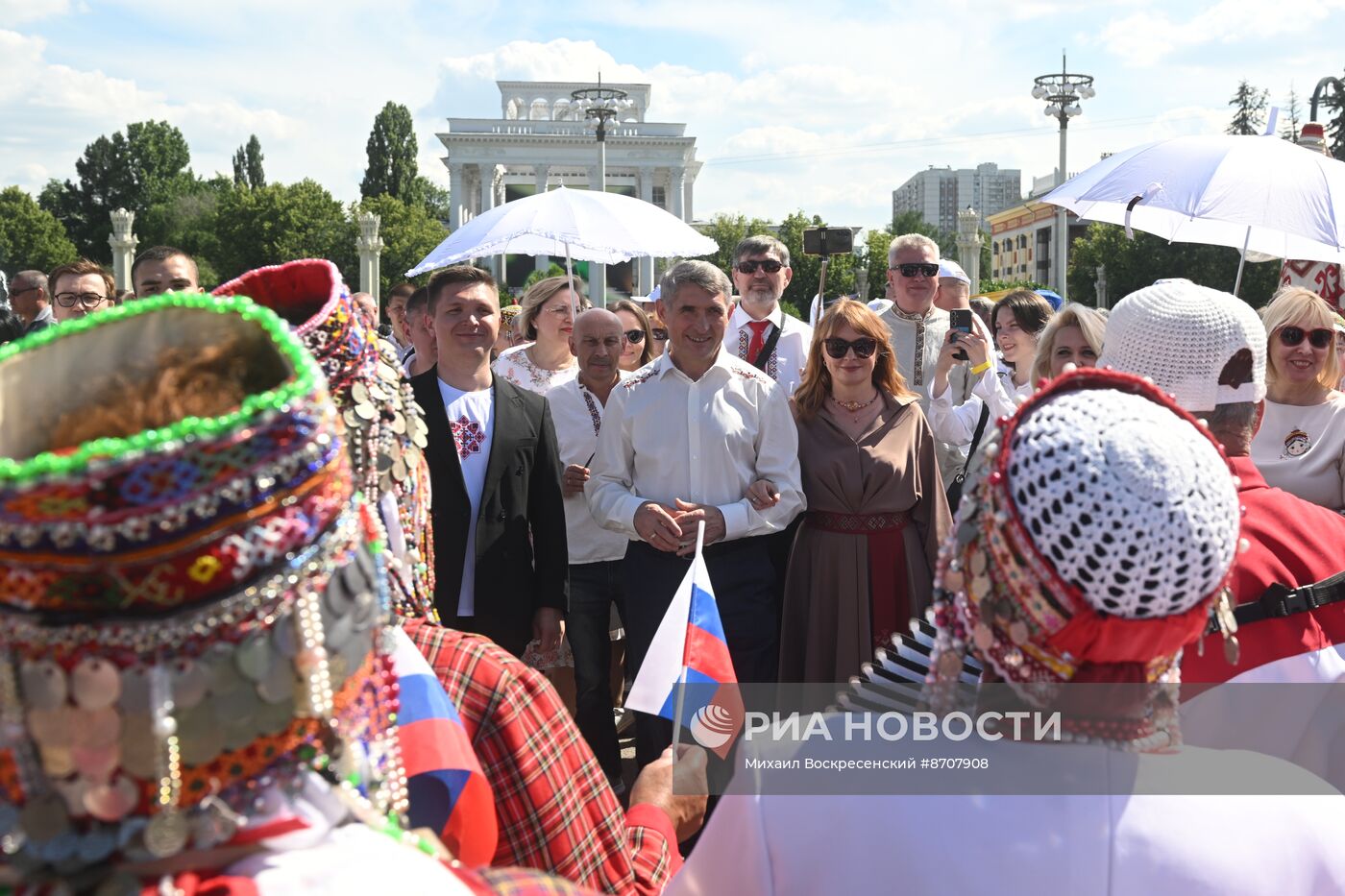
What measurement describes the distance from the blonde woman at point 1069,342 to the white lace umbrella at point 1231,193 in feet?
2.42

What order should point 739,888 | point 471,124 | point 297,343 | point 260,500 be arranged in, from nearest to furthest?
point 260,500
point 297,343
point 739,888
point 471,124

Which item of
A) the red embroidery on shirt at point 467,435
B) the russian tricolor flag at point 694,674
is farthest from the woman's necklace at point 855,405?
the russian tricolor flag at point 694,674

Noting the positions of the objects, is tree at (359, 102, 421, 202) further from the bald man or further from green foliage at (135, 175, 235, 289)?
the bald man

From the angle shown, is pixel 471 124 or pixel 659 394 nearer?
pixel 659 394

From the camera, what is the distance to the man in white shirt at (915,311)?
6.18 m

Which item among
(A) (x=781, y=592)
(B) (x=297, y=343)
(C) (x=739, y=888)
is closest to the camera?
(B) (x=297, y=343)

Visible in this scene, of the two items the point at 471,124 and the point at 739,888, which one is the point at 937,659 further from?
the point at 471,124

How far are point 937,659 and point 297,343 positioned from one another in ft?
3.36

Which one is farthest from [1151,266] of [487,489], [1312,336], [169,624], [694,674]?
[169,624]

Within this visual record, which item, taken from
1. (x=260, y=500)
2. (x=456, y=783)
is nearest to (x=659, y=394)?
(x=456, y=783)

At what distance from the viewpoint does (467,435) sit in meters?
4.58

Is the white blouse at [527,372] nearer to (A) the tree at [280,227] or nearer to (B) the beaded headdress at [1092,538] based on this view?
(B) the beaded headdress at [1092,538]

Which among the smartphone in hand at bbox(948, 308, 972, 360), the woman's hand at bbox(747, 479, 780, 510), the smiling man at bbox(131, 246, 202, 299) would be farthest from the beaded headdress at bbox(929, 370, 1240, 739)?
the smiling man at bbox(131, 246, 202, 299)

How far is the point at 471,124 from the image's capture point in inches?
3255
